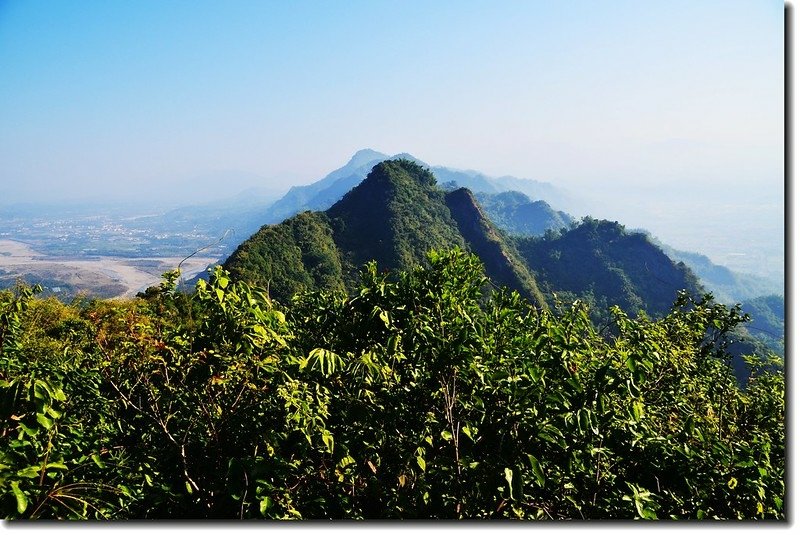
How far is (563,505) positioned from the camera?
237 centimetres

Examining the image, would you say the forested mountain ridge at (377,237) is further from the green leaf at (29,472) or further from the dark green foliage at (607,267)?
the green leaf at (29,472)

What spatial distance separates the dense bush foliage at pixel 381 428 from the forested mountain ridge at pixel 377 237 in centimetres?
3914

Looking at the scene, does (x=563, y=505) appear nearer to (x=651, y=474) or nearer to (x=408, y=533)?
(x=651, y=474)

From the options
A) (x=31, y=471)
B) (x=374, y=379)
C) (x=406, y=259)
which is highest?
(x=374, y=379)

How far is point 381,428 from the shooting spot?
7.89ft

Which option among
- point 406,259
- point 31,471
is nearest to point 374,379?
point 31,471

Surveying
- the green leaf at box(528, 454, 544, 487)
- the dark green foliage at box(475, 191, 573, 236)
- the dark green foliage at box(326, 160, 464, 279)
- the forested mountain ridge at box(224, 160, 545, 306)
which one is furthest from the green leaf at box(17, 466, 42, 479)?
the dark green foliage at box(475, 191, 573, 236)

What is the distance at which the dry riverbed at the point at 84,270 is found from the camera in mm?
56734

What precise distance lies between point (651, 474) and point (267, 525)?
2.03 m

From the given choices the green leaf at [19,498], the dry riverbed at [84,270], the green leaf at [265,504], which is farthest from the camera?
the dry riverbed at [84,270]

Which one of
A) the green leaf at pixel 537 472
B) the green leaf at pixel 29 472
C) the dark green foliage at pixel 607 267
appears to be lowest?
the dark green foliage at pixel 607 267

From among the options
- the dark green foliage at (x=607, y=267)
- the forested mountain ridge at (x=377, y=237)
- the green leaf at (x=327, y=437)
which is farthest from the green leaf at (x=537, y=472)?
the dark green foliage at (x=607, y=267)

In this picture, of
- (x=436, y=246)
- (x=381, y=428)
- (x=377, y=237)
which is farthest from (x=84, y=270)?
(x=381, y=428)

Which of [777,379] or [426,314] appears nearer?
[426,314]
